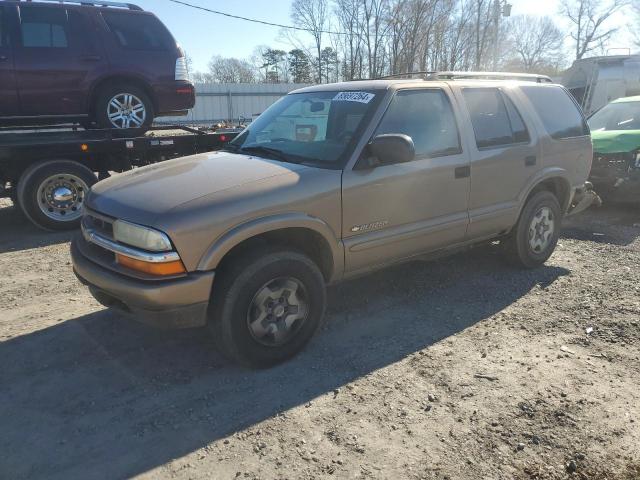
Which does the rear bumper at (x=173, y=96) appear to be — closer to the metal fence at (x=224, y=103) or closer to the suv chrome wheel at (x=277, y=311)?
the suv chrome wheel at (x=277, y=311)

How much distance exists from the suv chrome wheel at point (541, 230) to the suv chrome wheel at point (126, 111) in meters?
5.61

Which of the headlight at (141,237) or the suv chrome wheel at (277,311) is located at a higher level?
the headlight at (141,237)

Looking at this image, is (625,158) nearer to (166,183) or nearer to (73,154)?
(166,183)

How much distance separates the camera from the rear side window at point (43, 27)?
645 cm

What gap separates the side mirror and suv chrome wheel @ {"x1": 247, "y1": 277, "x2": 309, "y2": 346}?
1021 millimetres

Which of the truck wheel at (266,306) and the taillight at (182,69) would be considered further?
the taillight at (182,69)

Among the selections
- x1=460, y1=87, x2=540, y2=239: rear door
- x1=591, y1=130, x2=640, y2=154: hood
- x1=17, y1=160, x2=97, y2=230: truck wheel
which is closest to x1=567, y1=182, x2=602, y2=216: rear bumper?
x1=460, y1=87, x2=540, y2=239: rear door

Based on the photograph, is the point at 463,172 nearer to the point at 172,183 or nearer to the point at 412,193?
the point at 412,193

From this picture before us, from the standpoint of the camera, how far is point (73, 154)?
6.53m

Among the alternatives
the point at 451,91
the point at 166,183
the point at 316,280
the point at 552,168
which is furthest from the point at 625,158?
the point at 166,183

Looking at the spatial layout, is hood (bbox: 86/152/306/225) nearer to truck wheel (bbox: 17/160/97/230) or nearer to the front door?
the front door

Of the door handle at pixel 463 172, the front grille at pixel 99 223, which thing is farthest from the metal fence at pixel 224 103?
the front grille at pixel 99 223

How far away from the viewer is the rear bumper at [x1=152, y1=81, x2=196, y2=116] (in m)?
7.50

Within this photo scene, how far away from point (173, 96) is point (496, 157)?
16.8 feet
